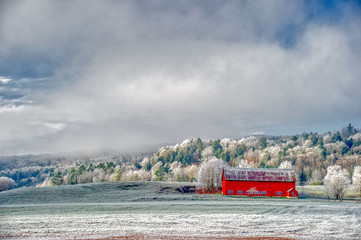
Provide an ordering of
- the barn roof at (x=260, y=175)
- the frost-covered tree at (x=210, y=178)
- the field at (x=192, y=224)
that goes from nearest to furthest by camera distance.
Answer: the field at (x=192, y=224)
the barn roof at (x=260, y=175)
the frost-covered tree at (x=210, y=178)

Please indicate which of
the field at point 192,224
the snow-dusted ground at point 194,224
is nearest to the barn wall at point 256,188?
the field at point 192,224

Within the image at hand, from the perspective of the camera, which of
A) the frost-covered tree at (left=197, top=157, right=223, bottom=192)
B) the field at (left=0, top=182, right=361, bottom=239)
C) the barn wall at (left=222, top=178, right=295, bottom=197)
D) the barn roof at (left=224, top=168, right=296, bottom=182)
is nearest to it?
the field at (left=0, top=182, right=361, bottom=239)

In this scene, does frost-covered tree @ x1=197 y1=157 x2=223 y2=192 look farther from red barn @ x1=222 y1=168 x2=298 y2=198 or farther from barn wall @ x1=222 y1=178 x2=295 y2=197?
barn wall @ x1=222 y1=178 x2=295 y2=197

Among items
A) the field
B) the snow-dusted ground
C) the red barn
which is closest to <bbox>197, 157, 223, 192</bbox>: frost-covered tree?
the red barn

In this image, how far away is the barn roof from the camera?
65688mm

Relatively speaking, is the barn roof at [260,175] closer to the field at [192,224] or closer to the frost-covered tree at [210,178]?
the frost-covered tree at [210,178]

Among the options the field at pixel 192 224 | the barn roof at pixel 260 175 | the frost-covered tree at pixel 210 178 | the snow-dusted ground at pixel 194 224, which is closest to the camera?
the field at pixel 192 224

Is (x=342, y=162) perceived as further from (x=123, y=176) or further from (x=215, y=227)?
(x=215, y=227)

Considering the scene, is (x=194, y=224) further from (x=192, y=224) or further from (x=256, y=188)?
(x=256, y=188)

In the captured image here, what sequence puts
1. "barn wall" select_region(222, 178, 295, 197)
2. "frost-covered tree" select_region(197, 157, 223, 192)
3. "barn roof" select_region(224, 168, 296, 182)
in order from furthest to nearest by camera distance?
1. "frost-covered tree" select_region(197, 157, 223, 192)
2. "barn roof" select_region(224, 168, 296, 182)
3. "barn wall" select_region(222, 178, 295, 197)

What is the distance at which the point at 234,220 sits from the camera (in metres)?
31.4

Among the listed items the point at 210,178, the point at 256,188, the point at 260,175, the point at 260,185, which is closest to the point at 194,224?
the point at 256,188

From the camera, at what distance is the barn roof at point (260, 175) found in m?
Answer: 65.7

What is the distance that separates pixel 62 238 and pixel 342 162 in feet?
569
